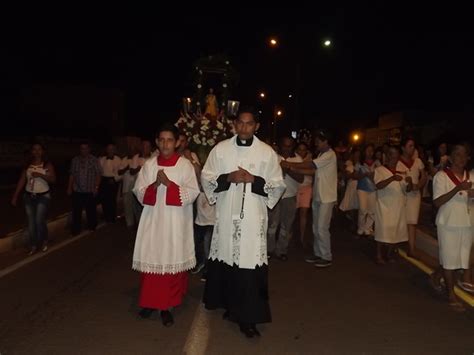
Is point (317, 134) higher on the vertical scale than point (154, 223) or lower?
higher

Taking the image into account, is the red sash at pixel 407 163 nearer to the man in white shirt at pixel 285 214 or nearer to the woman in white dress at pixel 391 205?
the woman in white dress at pixel 391 205

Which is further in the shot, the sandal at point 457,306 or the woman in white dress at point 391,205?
the woman in white dress at point 391,205

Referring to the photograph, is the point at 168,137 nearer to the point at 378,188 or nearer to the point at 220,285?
the point at 220,285

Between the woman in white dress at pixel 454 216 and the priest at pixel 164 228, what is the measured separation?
112 inches

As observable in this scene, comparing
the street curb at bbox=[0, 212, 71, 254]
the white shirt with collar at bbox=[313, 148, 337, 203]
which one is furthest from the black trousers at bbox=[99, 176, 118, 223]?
the white shirt with collar at bbox=[313, 148, 337, 203]

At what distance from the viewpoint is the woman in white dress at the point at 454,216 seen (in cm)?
629

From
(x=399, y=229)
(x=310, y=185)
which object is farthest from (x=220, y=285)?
(x=310, y=185)

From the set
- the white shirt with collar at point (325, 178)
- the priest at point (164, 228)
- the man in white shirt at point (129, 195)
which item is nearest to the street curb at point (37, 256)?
the man in white shirt at point (129, 195)

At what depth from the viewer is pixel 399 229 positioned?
8531 millimetres

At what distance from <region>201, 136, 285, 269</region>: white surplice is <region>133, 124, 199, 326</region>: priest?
324 millimetres

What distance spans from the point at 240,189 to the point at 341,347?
5.82 ft

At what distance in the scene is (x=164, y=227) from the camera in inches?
223

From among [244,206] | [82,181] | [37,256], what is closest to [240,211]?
[244,206]

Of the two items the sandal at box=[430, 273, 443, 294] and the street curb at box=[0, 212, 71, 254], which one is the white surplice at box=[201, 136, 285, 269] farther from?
the street curb at box=[0, 212, 71, 254]
